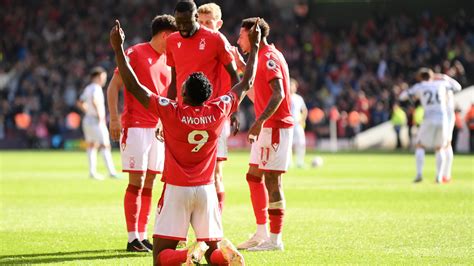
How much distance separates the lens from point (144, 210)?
36.4 ft

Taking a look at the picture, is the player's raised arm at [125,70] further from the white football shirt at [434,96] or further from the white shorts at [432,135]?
the white shorts at [432,135]

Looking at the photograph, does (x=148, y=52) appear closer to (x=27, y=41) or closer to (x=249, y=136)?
(x=249, y=136)

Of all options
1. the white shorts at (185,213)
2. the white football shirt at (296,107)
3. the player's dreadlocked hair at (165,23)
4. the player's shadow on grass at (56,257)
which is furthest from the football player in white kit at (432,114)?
the white shorts at (185,213)

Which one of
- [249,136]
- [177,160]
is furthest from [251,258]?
[177,160]

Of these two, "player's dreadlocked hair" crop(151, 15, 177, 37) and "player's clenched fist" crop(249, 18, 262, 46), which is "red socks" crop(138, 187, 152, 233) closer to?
"player's dreadlocked hair" crop(151, 15, 177, 37)

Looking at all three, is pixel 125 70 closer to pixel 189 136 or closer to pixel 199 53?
pixel 189 136

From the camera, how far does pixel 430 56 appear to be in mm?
44125

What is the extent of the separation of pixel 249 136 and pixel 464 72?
110 ft

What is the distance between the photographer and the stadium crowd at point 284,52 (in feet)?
145

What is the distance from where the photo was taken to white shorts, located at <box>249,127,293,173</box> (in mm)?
10953

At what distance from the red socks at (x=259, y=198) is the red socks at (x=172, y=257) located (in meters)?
3.40

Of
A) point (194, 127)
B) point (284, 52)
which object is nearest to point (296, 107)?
point (194, 127)

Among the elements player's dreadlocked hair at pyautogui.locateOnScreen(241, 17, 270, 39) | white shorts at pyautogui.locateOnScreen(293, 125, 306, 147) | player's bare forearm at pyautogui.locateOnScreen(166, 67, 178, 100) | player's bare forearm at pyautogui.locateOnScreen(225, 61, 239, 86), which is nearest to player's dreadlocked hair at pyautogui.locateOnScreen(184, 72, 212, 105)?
player's bare forearm at pyautogui.locateOnScreen(225, 61, 239, 86)

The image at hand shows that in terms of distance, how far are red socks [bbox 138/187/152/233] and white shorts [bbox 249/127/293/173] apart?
1313 millimetres
